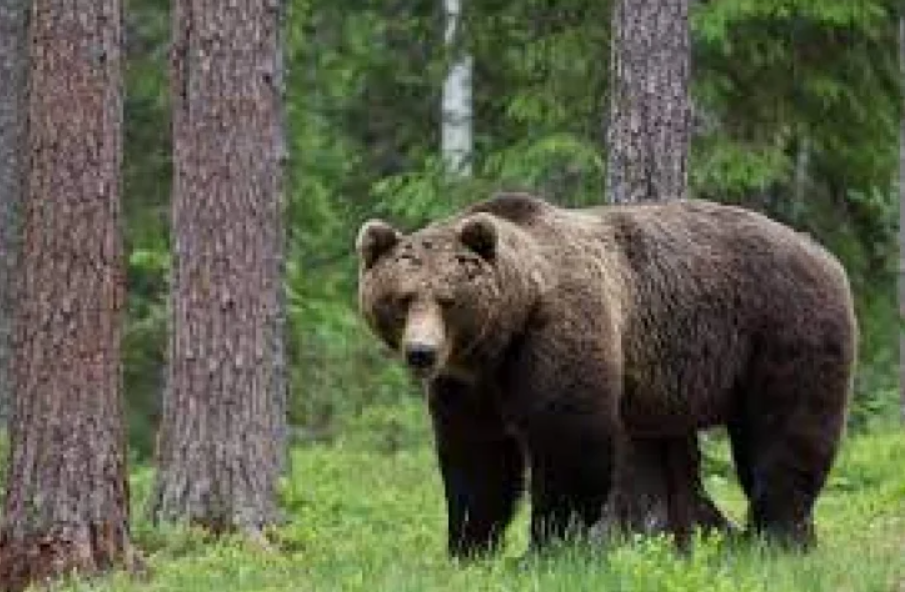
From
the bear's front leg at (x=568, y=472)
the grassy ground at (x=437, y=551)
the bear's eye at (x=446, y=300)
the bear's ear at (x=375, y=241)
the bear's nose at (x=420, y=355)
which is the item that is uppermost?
the bear's ear at (x=375, y=241)

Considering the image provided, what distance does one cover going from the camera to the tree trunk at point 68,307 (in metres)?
9.67

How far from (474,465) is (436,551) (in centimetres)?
162

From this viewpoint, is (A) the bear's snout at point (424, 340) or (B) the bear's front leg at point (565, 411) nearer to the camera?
(A) the bear's snout at point (424, 340)

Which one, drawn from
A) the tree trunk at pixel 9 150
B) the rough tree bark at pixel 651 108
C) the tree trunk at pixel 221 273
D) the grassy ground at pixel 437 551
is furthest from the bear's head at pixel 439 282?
the tree trunk at pixel 9 150

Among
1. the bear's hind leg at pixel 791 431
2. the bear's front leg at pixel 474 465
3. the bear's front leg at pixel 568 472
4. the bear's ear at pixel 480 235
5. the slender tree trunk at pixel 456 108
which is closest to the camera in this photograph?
the bear's ear at pixel 480 235

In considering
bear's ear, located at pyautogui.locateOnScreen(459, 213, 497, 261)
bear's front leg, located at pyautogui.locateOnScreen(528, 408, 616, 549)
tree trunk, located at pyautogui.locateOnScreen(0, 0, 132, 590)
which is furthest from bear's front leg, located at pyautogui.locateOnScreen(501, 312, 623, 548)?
tree trunk, located at pyautogui.locateOnScreen(0, 0, 132, 590)

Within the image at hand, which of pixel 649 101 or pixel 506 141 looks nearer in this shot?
pixel 649 101

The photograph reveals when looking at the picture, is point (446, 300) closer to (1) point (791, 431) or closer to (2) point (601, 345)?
(2) point (601, 345)

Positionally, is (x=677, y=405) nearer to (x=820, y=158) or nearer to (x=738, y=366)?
(x=738, y=366)

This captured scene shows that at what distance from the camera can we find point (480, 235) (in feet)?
29.7

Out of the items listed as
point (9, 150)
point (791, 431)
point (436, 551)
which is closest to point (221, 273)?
point (436, 551)

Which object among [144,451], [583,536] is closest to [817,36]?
[583,536]

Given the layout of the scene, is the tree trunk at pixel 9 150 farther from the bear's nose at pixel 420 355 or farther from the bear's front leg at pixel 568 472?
the bear's nose at pixel 420 355

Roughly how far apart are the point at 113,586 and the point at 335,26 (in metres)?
20.5
